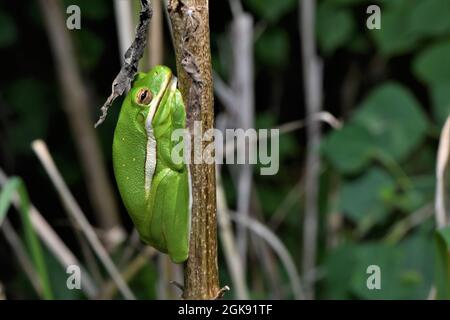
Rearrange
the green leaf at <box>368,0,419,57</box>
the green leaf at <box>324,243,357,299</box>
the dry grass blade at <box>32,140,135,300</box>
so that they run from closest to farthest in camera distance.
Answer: the dry grass blade at <box>32,140,135,300</box> → the green leaf at <box>324,243,357,299</box> → the green leaf at <box>368,0,419,57</box>

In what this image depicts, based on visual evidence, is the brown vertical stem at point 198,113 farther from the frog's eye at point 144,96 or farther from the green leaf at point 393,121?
the green leaf at point 393,121

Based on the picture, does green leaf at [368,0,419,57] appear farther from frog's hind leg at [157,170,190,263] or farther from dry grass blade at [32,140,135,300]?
frog's hind leg at [157,170,190,263]

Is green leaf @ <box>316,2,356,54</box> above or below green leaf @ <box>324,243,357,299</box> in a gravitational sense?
above

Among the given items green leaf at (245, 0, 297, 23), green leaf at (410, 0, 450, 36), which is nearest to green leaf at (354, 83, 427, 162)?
green leaf at (410, 0, 450, 36)

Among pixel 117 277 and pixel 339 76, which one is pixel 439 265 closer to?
pixel 117 277

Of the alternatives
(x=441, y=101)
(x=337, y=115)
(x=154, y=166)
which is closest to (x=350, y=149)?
(x=441, y=101)

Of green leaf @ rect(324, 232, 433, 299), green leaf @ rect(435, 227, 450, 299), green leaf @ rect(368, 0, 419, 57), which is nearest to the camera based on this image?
green leaf @ rect(435, 227, 450, 299)

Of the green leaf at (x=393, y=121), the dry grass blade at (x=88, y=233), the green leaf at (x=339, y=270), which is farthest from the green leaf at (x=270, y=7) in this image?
the dry grass blade at (x=88, y=233)

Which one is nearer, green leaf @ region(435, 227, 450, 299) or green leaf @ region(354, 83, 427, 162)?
green leaf @ region(435, 227, 450, 299)
